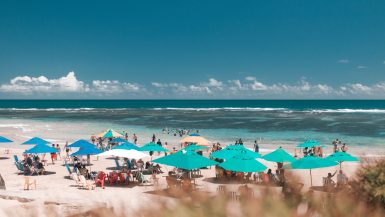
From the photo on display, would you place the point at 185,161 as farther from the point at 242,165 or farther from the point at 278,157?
the point at 278,157

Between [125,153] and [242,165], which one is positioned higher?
[125,153]

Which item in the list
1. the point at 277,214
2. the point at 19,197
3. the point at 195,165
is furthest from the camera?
the point at 195,165

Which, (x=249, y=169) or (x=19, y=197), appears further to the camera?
(x=249, y=169)

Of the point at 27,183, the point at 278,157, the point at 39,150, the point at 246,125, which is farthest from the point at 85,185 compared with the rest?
the point at 246,125

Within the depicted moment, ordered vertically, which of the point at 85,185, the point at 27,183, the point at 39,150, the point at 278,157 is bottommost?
the point at 85,185

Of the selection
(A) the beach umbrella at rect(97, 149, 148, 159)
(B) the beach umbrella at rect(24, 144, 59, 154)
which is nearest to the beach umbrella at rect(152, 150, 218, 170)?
(A) the beach umbrella at rect(97, 149, 148, 159)

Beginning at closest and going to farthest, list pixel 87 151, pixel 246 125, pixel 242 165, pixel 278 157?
pixel 242 165
pixel 278 157
pixel 87 151
pixel 246 125

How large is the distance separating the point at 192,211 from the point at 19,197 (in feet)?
28.2

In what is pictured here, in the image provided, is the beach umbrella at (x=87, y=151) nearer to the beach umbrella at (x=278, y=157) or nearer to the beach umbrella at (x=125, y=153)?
the beach umbrella at (x=125, y=153)

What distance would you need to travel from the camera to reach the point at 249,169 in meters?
13.3

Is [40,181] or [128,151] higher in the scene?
[128,151]

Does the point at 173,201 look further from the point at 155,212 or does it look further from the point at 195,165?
the point at 195,165

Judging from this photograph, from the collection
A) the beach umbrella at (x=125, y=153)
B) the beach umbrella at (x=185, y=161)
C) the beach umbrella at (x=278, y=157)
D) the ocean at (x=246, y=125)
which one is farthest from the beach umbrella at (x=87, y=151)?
the ocean at (x=246, y=125)

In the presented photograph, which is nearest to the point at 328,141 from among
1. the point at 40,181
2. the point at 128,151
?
the point at 128,151
